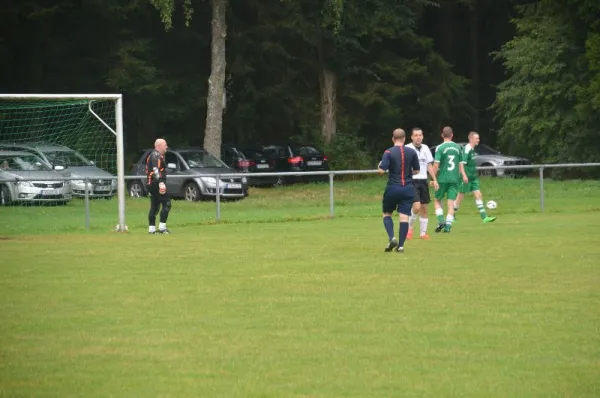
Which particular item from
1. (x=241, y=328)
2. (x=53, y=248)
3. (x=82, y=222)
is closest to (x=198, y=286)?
(x=241, y=328)

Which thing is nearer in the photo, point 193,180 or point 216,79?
point 193,180

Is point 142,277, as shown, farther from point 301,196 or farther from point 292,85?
point 292,85

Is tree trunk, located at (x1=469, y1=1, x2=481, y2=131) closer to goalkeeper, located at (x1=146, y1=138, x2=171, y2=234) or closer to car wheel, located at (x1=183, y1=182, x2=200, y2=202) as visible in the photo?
car wheel, located at (x1=183, y1=182, x2=200, y2=202)

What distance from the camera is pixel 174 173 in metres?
39.0

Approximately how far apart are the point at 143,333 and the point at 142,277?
15.9 feet

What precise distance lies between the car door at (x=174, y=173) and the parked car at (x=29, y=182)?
16.6ft

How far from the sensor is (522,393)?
892cm

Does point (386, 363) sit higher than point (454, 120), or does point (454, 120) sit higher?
point (454, 120)

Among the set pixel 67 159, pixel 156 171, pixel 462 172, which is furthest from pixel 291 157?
pixel 462 172

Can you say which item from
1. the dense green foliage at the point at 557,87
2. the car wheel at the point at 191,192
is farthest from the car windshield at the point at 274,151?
the car wheel at the point at 191,192

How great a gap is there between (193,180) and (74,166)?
380 centimetres

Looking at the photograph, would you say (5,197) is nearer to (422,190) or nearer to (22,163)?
A: (22,163)

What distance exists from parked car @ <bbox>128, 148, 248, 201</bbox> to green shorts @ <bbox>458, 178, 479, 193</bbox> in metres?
10.8

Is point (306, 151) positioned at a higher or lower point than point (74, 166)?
higher
